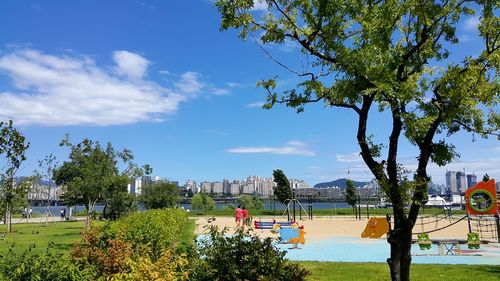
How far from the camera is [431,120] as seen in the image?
578cm

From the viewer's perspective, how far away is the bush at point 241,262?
263 inches

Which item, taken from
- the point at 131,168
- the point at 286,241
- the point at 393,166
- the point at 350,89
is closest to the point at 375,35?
the point at 350,89

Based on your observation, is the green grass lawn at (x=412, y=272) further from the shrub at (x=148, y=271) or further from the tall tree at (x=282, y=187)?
the tall tree at (x=282, y=187)

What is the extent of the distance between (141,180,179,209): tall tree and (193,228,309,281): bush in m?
35.4

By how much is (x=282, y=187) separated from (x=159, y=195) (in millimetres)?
20400

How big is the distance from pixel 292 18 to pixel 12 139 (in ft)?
29.4

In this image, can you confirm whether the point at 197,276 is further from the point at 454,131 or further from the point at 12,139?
the point at 12,139

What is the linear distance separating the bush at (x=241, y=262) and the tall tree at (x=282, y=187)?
49741 mm

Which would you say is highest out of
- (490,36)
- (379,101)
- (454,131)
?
(490,36)

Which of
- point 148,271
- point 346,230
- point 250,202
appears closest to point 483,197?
point 346,230

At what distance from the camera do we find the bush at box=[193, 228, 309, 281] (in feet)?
22.0

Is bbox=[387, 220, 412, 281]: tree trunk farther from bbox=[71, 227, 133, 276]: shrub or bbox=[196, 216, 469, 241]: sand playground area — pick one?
bbox=[196, 216, 469, 241]: sand playground area

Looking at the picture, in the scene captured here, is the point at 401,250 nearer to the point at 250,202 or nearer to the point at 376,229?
the point at 376,229

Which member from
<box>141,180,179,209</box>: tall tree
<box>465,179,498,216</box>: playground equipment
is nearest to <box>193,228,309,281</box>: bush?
<box>465,179,498,216</box>: playground equipment
